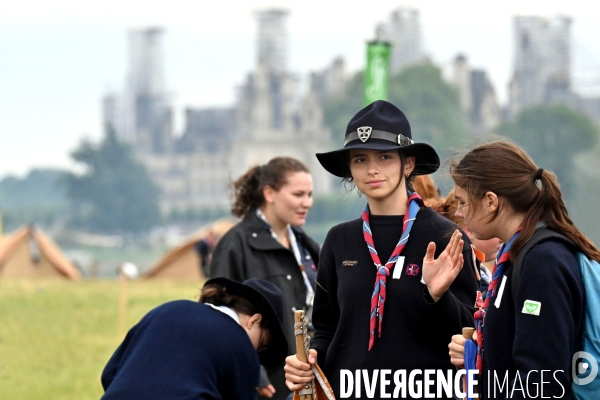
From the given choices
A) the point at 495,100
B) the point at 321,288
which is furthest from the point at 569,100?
the point at 321,288

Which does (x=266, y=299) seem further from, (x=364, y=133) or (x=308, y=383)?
(x=364, y=133)

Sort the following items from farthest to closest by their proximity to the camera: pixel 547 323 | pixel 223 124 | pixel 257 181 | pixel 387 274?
1. pixel 223 124
2. pixel 257 181
3. pixel 387 274
4. pixel 547 323

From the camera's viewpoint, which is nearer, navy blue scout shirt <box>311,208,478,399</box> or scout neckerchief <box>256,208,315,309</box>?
navy blue scout shirt <box>311,208,478,399</box>

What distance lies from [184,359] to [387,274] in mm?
813

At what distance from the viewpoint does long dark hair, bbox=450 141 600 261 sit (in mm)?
3311

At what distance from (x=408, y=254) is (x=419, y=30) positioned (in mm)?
137290

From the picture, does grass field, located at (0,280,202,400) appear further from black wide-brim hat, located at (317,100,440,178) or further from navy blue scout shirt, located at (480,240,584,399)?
navy blue scout shirt, located at (480,240,584,399)

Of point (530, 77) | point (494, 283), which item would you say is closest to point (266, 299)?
point (494, 283)

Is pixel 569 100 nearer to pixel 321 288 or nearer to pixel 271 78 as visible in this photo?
pixel 271 78


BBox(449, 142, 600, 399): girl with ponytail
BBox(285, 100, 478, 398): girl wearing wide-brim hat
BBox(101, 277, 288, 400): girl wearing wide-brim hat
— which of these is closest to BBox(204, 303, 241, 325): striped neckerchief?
BBox(101, 277, 288, 400): girl wearing wide-brim hat

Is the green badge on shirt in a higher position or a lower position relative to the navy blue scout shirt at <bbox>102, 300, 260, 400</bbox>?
higher

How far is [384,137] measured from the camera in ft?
12.6

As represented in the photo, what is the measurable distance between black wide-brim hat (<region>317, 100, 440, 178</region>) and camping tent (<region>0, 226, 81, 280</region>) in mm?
25649

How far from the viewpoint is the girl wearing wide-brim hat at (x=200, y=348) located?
392cm
